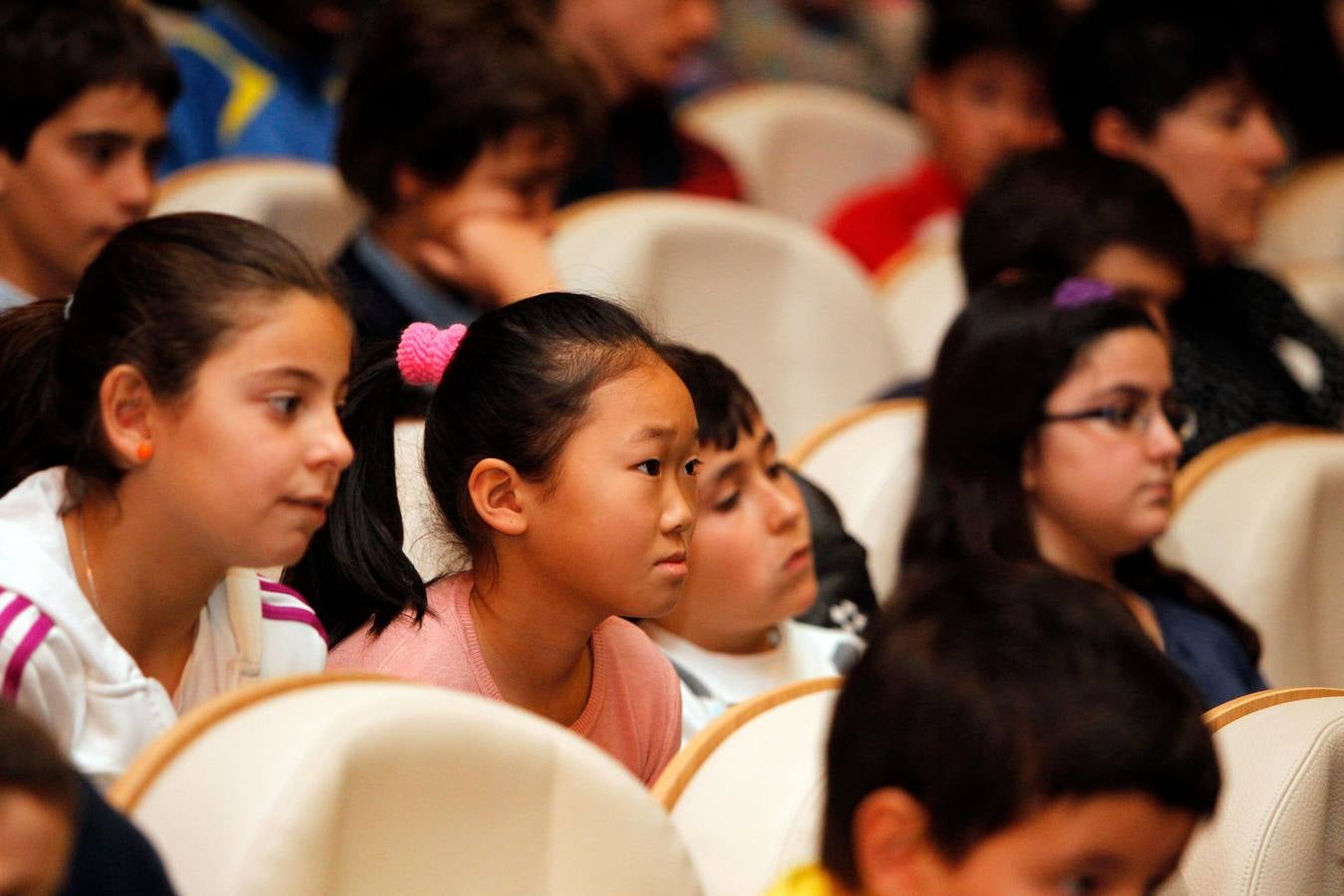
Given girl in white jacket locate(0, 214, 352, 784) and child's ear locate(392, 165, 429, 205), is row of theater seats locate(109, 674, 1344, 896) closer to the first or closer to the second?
girl in white jacket locate(0, 214, 352, 784)

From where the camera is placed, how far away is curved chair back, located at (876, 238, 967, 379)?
2.38 m

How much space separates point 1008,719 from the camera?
0.92 metres

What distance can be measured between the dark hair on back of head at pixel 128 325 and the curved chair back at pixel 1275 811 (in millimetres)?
748

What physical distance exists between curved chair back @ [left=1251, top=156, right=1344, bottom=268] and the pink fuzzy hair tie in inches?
81.6

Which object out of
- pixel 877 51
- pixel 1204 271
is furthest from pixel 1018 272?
pixel 877 51

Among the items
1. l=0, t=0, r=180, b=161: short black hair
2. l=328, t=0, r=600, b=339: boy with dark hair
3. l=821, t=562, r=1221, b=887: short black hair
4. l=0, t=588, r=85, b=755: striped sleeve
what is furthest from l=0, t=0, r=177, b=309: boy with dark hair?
l=821, t=562, r=1221, b=887: short black hair

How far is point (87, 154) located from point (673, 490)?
0.84m

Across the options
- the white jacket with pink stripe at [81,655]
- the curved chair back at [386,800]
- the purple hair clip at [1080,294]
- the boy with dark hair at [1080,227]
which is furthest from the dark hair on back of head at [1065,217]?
the curved chair back at [386,800]

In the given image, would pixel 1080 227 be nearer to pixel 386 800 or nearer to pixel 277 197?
pixel 277 197

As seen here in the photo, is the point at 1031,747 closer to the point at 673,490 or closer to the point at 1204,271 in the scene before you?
the point at 673,490

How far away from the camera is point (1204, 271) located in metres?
2.39

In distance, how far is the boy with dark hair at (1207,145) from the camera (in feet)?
7.57

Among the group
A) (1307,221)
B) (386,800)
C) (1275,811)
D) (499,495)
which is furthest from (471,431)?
(1307,221)

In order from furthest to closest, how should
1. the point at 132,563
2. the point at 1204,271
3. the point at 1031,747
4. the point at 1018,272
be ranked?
the point at 1204,271 < the point at 1018,272 < the point at 132,563 < the point at 1031,747
